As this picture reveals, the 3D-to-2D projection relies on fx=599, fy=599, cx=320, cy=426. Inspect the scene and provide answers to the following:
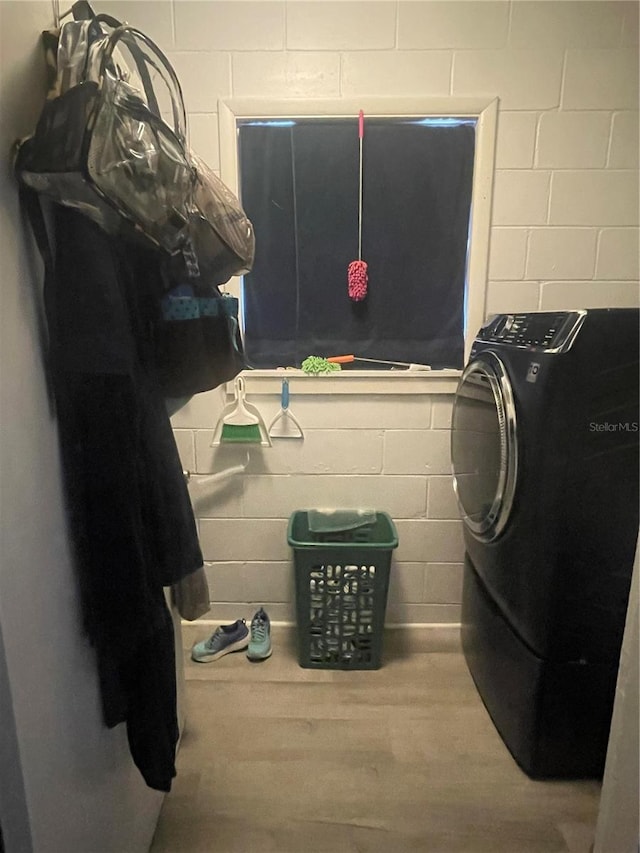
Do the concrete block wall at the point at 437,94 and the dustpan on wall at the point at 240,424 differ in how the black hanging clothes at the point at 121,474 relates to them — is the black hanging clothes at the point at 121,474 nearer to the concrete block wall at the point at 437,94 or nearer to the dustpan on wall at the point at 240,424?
the dustpan on wall at the point at 240,424

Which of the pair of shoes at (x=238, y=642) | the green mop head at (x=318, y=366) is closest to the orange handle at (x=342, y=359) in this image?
the green mop head at (x=318, y=366)

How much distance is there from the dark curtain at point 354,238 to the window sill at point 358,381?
7 centimetres

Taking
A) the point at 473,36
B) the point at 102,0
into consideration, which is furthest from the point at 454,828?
the point at 102,0

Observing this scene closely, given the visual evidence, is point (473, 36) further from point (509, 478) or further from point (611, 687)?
point (611, 687)

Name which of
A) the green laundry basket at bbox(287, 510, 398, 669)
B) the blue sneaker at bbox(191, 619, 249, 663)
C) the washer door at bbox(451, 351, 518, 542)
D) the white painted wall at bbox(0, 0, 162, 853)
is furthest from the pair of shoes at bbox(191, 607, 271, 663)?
the white painted wall at bbox(0, 0, 162, 853)

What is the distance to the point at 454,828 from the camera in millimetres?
1509

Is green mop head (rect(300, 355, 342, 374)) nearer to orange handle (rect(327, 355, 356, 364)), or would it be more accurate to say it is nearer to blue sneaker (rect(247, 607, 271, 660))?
orange handle (rect(327, 355, 356, 364))

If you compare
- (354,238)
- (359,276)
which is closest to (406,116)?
(354,238)

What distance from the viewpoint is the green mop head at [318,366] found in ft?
7.25

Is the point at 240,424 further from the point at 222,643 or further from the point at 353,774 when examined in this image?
the point at 353,774

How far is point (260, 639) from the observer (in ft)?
7.34

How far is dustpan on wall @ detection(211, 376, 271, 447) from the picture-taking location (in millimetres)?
2197

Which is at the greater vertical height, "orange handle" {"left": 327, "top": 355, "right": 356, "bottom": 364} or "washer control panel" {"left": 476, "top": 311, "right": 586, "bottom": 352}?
"washer control panel" {"left": 476, "top": 311, "right": 586, "bottom": 352}

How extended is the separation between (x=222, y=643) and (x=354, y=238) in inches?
61.7
